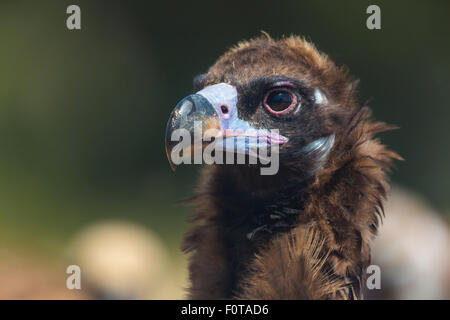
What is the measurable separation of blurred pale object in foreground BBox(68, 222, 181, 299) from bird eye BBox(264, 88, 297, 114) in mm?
4849

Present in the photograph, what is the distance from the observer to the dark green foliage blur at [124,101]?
8.22 m

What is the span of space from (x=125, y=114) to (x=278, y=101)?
637 centimetres

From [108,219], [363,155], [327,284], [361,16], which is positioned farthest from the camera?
[108,219]

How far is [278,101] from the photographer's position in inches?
112

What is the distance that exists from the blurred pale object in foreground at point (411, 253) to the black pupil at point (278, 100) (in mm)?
2602

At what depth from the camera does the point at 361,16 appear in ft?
25.2

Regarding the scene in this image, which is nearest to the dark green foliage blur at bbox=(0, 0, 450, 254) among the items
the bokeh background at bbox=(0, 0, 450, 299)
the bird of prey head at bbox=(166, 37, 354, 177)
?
the bokeh background at bbox=(0, 0, 450, 299)

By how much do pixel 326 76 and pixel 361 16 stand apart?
5049 mm

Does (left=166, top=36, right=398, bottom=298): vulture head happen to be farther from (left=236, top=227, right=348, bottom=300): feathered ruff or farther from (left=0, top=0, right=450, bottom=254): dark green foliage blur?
(left=0, top=0, right=450, bottom=254): dark green foliage blur

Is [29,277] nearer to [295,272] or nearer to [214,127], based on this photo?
[214,127]

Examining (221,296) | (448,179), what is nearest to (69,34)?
(448,179)

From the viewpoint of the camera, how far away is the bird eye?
286 centimetres

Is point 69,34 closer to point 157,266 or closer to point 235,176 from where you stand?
point 157,266

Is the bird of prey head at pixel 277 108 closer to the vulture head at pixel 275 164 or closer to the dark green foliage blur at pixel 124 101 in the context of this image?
the vulture head at pixel 275 164
